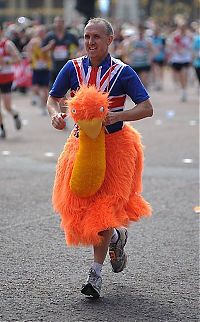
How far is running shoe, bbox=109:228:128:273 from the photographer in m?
6.26

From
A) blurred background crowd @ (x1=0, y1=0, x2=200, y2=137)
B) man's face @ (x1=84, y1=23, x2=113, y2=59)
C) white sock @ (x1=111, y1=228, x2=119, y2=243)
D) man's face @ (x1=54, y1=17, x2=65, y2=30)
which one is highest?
man's face @ (x1=84, y1=23, x2=113, y2=59)

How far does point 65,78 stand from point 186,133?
34.5 ft

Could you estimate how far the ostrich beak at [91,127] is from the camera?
5.77 metres

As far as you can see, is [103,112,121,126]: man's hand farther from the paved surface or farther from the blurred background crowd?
the blurred background crowd

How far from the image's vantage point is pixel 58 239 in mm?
7855

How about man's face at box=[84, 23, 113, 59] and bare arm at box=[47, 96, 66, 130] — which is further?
man's face at box=[84, 23, 113, 59]

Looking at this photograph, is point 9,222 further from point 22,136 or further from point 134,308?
point 22,136

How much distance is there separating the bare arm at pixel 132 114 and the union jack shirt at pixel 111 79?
0.14ft

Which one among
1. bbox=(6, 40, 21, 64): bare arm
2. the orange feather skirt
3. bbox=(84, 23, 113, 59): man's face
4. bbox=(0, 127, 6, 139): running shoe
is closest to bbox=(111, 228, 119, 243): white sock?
the orange feather skirt

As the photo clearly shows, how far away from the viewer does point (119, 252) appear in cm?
628

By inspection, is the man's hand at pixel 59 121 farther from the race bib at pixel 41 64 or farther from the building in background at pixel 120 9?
the building in background at pixel 120 9

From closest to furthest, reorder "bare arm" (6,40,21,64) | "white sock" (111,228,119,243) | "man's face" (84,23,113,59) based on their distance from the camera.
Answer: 1. "man's face" (84,23,113,59)
2. "white sock" (111,228,119,243)
3. "bare arm" (6,40,21,64)

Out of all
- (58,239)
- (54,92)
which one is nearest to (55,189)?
(54,92)

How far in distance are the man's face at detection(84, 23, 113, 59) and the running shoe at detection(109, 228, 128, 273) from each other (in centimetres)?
121
